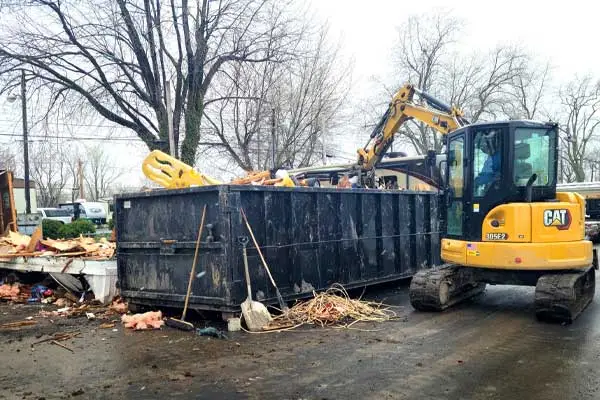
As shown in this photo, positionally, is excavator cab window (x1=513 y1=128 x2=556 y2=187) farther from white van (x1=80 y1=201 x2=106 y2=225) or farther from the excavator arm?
white van (x1=80 y1=201 x2=106 y2=225)

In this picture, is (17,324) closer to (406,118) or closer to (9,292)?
(9,292)

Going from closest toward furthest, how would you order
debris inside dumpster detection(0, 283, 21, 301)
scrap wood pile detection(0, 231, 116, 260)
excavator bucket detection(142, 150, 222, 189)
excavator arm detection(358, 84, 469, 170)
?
excavator bucket detection(142, 150, 222, 189), scrap wood pile detection(0, 231, 116, 260), debris inside dumpster detection(0, 283, 21, 301), excavator arm detection(358, 84, 469, 170)

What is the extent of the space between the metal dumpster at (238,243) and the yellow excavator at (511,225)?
1.41 m

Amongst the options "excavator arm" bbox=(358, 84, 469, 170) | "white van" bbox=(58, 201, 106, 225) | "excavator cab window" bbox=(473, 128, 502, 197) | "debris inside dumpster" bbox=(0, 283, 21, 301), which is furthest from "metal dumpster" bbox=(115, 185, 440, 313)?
"white van" bbox=(58, 201, 106, 225)

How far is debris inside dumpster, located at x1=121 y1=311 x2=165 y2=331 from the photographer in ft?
23.0

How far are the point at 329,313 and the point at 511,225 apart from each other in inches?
108

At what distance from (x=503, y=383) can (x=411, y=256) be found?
565 cm

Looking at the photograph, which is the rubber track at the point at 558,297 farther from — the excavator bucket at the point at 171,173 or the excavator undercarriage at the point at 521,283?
the excavator bucket at the point at 171,173

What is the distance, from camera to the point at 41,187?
57.9m

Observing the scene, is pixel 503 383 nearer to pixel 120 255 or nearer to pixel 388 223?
pixel 388 223

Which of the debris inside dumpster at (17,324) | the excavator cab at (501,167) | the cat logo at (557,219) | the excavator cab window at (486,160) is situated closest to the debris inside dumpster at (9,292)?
the debris inside dumpster at (17,324)

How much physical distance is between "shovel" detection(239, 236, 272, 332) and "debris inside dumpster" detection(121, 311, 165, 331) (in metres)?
1.31

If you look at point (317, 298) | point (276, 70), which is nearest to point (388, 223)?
point (317, 298)

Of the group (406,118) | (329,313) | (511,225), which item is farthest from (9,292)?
(406,118)
